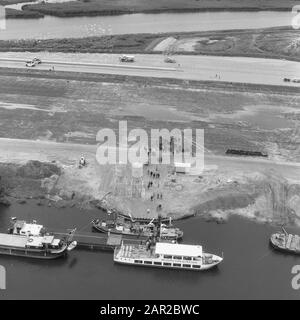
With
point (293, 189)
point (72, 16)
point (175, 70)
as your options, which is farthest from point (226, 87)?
point (72, 16)

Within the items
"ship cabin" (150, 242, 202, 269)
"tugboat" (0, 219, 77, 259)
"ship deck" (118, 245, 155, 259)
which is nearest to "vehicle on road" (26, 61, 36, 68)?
"tugboat" (0, 219, 77, 259)

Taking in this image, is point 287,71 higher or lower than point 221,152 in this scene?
higher

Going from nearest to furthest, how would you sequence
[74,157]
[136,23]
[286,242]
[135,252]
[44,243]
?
[135,252] < [44,243] < [286,242] < [74,157] < [136,23]

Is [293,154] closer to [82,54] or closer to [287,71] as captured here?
[287,71]

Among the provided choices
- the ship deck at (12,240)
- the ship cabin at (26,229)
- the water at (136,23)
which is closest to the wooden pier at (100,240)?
the ship cabin at (26,229)

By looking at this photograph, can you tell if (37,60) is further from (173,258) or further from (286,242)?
(286,242)

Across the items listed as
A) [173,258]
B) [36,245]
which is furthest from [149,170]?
[36,245]

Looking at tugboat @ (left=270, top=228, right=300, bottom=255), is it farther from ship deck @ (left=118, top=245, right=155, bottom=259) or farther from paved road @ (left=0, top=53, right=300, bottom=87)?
paved road @ (left=0, top=53, right=300, bottom=87)
